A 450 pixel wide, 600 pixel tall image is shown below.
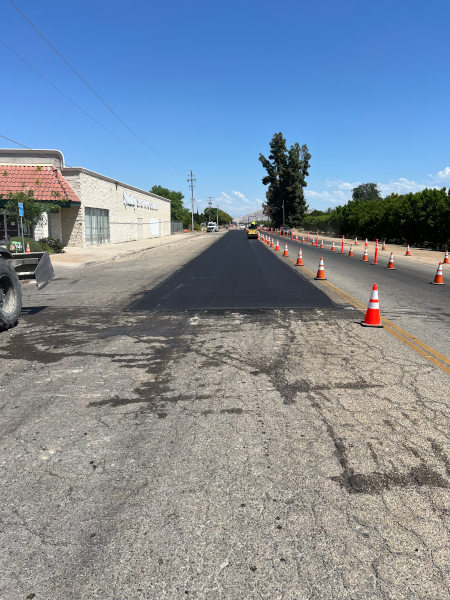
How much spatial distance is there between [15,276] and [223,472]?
6.31 metres

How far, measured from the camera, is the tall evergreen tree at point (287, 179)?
325 feet

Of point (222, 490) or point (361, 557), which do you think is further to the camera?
point (222, 490)

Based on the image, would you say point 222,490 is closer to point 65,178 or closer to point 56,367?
point 56,367

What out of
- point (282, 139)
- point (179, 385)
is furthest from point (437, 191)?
point (282, 139)

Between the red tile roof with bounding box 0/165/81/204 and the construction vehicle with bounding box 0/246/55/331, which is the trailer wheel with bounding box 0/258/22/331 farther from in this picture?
the red tile roof with bounding box 0/165/81/204

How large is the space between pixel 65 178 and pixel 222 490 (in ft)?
96.8

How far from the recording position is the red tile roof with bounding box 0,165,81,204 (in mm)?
26744

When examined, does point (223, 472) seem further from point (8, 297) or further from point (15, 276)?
point (15, 276)

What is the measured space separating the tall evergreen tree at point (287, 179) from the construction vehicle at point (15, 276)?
93.5m

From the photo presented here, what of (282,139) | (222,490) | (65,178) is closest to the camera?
(222,490)

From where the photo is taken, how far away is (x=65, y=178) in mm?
29219

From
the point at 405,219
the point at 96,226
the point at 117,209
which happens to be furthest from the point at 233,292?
the point at 405,219

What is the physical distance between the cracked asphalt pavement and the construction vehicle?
1.40 m

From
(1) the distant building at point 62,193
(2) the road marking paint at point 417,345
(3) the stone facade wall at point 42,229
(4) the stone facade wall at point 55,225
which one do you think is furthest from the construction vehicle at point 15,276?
(4) the stone facade wall at point 55,225
